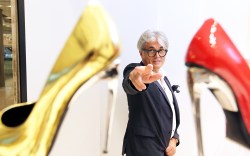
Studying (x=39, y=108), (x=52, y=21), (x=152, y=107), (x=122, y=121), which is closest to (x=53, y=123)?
(x=39, y=108)

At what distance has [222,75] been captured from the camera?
32 cm

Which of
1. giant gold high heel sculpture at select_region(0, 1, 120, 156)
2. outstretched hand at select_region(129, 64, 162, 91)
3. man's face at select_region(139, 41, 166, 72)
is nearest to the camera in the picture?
giant gold high heel sculpture at select_region(0, 1, 120, 156)

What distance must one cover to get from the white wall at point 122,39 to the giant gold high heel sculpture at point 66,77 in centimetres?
46

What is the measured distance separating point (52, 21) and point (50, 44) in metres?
0.07

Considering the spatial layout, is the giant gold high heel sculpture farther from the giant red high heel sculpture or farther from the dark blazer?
the dark blazer

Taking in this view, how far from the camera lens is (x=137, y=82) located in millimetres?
426

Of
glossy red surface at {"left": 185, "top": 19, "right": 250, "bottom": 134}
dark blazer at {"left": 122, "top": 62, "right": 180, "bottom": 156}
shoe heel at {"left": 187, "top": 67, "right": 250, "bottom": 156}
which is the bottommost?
dark blazer at {"left": 122, "top": 62, "right": 180, "bottom": 156}

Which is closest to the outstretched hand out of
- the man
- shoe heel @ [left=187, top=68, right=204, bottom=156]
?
shoe heel @ [left=187, top=68, right=204, bottom=156]

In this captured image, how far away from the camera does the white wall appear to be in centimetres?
81

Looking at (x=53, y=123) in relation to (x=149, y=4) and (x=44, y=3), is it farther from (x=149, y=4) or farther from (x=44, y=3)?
(x=149, y=4)

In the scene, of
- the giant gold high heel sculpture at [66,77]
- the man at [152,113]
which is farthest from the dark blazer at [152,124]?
the giant gold high heel sculpture at [66,77]

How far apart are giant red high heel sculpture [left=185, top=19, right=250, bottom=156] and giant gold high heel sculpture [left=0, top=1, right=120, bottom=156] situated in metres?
0.12

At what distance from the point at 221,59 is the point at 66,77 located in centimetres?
19

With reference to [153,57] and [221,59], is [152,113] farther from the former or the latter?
[221,59]
